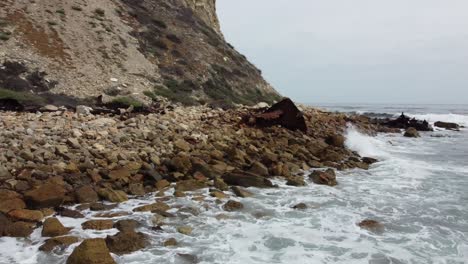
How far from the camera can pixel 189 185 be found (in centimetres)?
914

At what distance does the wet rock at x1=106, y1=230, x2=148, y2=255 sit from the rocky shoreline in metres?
0.01

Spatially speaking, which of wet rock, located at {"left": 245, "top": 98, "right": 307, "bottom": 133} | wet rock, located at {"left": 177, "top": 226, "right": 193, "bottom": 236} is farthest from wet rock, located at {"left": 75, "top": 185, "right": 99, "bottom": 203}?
wet rock, located at {"left": 245, "top": 98, "right": 307, "bottom": 133}

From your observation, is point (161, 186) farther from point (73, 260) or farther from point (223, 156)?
Result: point (73, 260)

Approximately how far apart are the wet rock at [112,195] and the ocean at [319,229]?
0.17m

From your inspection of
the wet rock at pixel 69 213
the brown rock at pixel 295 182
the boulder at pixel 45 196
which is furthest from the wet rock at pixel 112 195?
the brown rock at pixel 295 182

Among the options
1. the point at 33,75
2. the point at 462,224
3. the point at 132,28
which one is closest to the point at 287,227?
the point at 462,224

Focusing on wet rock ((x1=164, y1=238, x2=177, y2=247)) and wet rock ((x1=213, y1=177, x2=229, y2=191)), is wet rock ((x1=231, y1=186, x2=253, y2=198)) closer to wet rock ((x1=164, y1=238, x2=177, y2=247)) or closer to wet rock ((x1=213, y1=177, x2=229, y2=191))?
wet rock ((x1=213, y1=177, x2=229, y2=191))

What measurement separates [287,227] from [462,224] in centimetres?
332

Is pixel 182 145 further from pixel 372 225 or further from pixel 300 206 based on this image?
pixel 372 225

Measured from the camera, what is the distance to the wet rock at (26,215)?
6.66m

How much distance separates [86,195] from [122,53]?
52.9 feet

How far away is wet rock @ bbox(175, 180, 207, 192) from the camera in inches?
352

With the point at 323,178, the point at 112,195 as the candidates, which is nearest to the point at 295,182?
the point at 323,178

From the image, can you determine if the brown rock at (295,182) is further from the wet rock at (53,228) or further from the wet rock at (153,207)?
the wet rock at (53,228)
